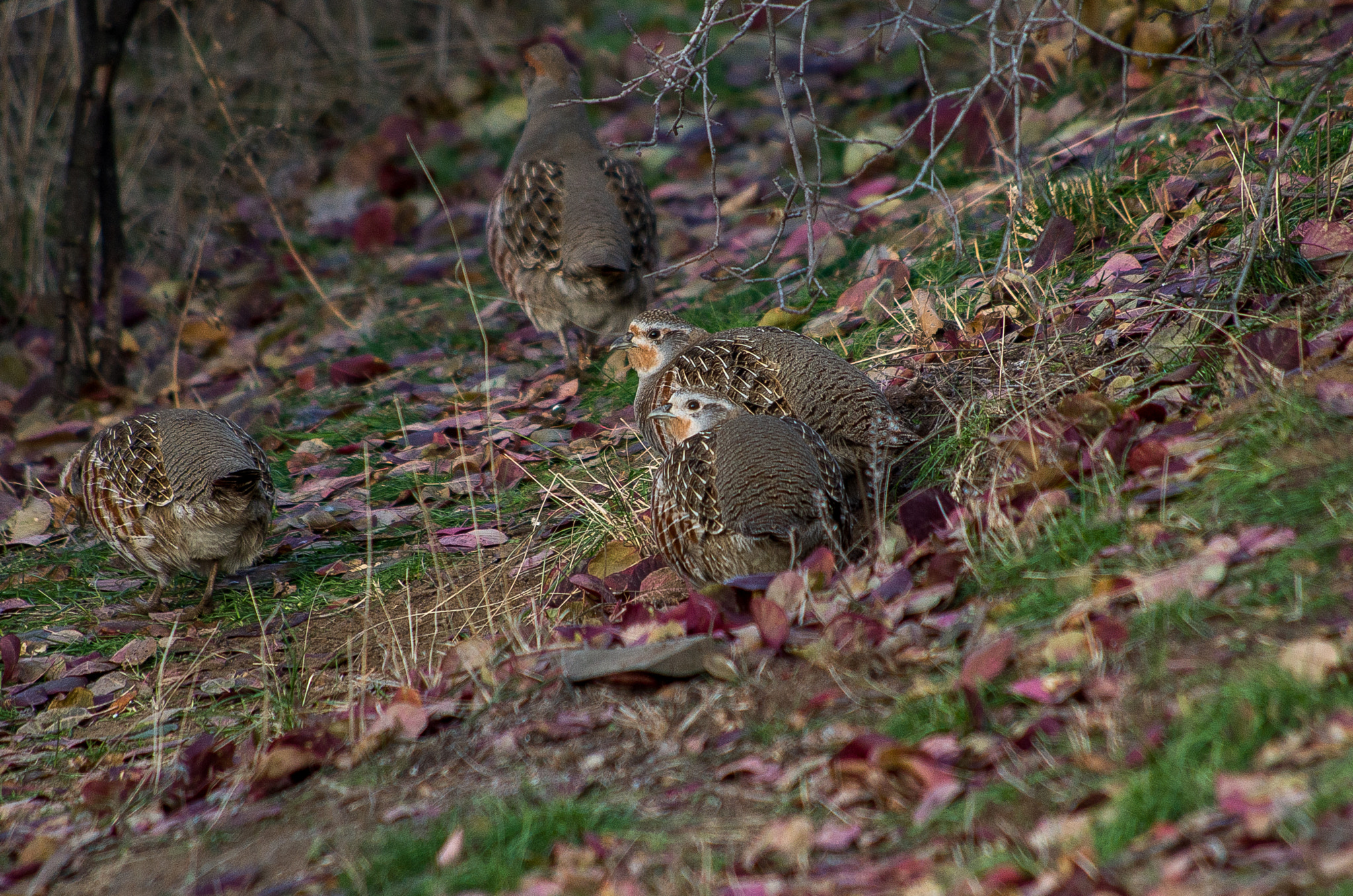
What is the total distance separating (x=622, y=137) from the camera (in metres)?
9.30

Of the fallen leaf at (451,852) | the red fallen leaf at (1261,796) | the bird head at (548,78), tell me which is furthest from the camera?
the bird head at (548,78)

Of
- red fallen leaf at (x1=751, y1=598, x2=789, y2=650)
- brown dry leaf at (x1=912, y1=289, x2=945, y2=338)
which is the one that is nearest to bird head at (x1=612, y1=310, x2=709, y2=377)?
brown dry leaf at (x1=912, y1=289, x2=945, y2=338)

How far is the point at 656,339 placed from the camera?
5047 mm

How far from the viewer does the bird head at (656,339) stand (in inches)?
198

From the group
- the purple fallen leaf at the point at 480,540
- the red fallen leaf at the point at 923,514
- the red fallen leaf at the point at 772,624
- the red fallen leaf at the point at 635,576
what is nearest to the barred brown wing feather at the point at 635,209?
the purple fallen leaf at the point at 480,540

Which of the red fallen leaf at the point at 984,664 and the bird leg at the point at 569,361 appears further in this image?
the bird leg at the point at 569,361

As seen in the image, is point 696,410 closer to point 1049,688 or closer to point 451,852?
point 1049,688

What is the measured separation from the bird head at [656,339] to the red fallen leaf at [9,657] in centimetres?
259

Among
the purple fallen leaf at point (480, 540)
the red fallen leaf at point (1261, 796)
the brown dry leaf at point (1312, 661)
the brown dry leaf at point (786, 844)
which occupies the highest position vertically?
the brown dry leaf at point (1312, 661)

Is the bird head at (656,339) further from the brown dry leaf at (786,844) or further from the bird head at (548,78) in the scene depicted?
the brown dry leaf at (786,844)

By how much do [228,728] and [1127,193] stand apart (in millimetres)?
4209

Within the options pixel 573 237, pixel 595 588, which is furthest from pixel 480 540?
pixel 573 237

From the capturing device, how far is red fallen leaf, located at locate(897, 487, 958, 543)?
3410 millimetres

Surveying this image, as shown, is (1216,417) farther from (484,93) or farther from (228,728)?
(484,93)
